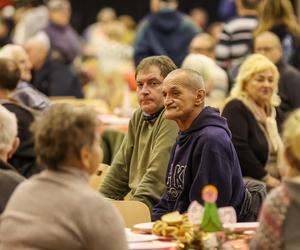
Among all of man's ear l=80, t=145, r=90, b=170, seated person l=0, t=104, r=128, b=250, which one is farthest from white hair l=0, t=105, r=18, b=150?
man's ear l=80, t=145, r=90, b=170

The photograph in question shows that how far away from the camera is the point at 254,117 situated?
22.8 ft

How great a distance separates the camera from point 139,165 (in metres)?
6.00

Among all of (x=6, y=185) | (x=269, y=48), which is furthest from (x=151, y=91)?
(x=269, y=48)

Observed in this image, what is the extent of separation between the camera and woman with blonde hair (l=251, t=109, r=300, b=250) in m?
3.79

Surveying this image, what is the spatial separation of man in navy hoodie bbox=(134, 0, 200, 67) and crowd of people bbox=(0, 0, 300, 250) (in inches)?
0.5

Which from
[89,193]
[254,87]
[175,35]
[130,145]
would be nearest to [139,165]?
[130,145]

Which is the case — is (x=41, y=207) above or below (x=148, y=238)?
above

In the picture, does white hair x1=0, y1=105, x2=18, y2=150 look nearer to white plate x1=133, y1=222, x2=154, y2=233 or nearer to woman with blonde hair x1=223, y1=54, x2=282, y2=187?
white plate x1=133, y1=222, x2=154, y2=233

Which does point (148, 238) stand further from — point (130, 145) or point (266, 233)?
point (130, 145)

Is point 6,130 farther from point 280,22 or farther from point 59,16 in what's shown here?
point 59,16

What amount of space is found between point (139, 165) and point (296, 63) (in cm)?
428

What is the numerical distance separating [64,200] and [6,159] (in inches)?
33.8

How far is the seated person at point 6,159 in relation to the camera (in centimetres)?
439

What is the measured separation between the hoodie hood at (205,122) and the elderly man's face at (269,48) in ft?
10.6
